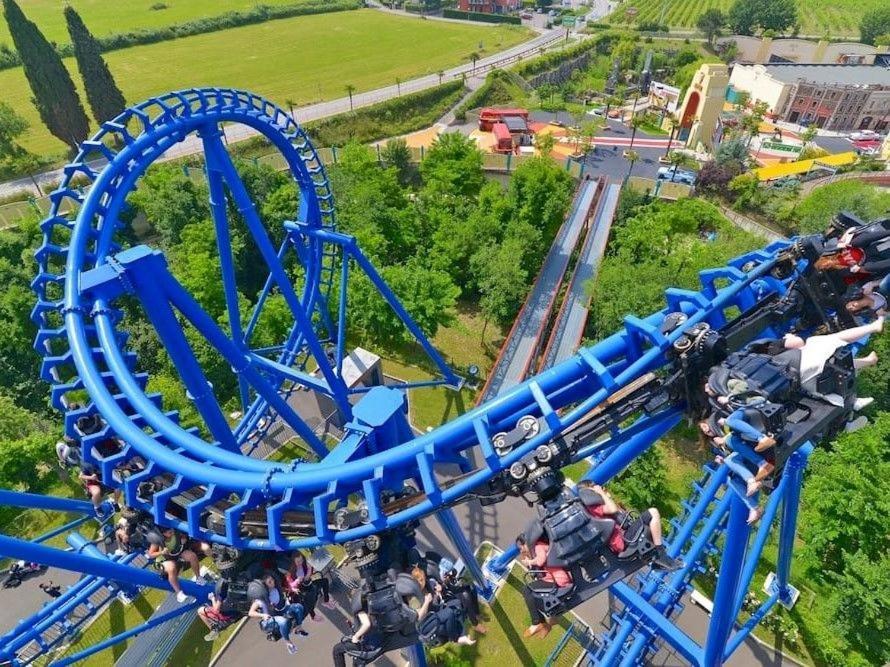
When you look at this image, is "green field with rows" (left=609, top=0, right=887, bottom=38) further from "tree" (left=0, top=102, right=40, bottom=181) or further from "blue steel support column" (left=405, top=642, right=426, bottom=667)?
"blue steel support column" (left=405, top=642, right=426, bottom=667)

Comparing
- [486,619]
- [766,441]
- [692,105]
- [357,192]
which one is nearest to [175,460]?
[766,441]

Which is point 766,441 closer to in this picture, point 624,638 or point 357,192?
point 624,638

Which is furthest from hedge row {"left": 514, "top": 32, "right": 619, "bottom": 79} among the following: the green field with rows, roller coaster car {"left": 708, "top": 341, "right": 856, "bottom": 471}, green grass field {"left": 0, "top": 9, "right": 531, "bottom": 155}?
roller coaster car {"left": 708, "top": 341, "right": 856, "bottom": 471}

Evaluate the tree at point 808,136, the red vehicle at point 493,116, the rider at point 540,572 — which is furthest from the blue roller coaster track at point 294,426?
the tree at point 808,136

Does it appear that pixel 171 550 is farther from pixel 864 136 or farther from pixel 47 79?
pixel 864 136

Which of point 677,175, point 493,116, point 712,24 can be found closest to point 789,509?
point 677,175

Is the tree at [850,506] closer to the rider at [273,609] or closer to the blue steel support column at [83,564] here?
the rider at [273,609]

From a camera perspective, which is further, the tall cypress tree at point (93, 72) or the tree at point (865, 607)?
the tall cypress tree at point (93, 72)
